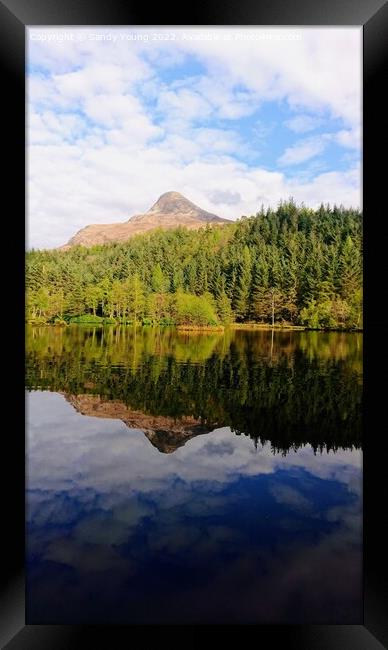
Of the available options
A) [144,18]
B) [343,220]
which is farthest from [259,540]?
[343,220]

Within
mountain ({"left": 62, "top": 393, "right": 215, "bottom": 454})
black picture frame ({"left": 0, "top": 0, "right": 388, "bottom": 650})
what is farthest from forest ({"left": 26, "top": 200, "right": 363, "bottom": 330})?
black picture frame ({"left": 0, "top": 0, "right": 388, "bottom": 650})

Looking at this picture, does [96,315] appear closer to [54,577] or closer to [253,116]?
[253,116]

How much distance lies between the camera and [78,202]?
7.51 meters

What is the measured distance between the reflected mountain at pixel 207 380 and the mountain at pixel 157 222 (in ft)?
5.40

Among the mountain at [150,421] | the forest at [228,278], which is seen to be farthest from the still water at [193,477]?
the forest at [228,278]

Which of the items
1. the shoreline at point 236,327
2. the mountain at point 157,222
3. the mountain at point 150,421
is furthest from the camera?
the mountain at point 157,222

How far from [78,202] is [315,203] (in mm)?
4060

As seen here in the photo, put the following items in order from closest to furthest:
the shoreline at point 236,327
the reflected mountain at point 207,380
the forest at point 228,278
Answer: the reflected mountain at point 207,380
the shoreline at point 236,327
the forest at point 228,278

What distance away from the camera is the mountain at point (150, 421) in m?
5.80

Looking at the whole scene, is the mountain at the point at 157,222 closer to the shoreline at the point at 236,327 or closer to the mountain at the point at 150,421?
the shoreline at the point at 236,327

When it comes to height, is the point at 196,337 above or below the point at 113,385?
above
